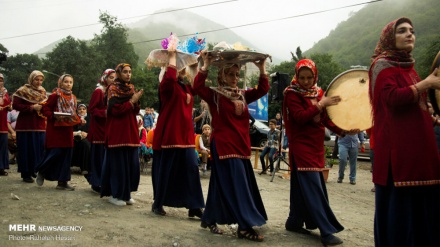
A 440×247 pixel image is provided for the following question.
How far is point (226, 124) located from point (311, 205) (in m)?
1.26

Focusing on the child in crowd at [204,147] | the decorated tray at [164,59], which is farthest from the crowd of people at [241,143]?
the child in crowd at [204,147]

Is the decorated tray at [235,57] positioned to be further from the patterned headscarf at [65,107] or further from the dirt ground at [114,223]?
the patterned headscarf at [65,107]

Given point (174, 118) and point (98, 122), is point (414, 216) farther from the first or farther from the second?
point (98, 122)

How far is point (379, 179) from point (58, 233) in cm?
320

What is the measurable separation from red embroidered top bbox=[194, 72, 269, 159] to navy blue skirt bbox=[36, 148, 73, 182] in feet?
11.1

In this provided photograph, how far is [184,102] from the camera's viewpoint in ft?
16.9

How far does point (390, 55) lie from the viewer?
3098 mm

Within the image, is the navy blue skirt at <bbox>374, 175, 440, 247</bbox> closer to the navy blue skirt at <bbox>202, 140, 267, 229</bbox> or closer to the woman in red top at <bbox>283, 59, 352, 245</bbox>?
the woman in red top at <bbox>283, 59, 352, 245</bbox>

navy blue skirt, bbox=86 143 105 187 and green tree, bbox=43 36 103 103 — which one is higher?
green tree, bbox=43 36 103 103

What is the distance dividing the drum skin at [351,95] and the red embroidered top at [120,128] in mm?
2868

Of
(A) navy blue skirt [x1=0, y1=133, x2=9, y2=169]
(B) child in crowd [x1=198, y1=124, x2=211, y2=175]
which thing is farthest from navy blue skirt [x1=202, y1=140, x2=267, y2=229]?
(B) child in crowd [x1=198, y1=124, x2=211, y2=175]

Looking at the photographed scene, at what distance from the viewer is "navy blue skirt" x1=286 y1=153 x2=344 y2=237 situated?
402 centimetres

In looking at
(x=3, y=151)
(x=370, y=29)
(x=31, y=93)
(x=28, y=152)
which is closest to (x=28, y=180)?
(x=28, y=152)

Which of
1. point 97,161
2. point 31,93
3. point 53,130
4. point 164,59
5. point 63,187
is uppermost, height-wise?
point 164,59
